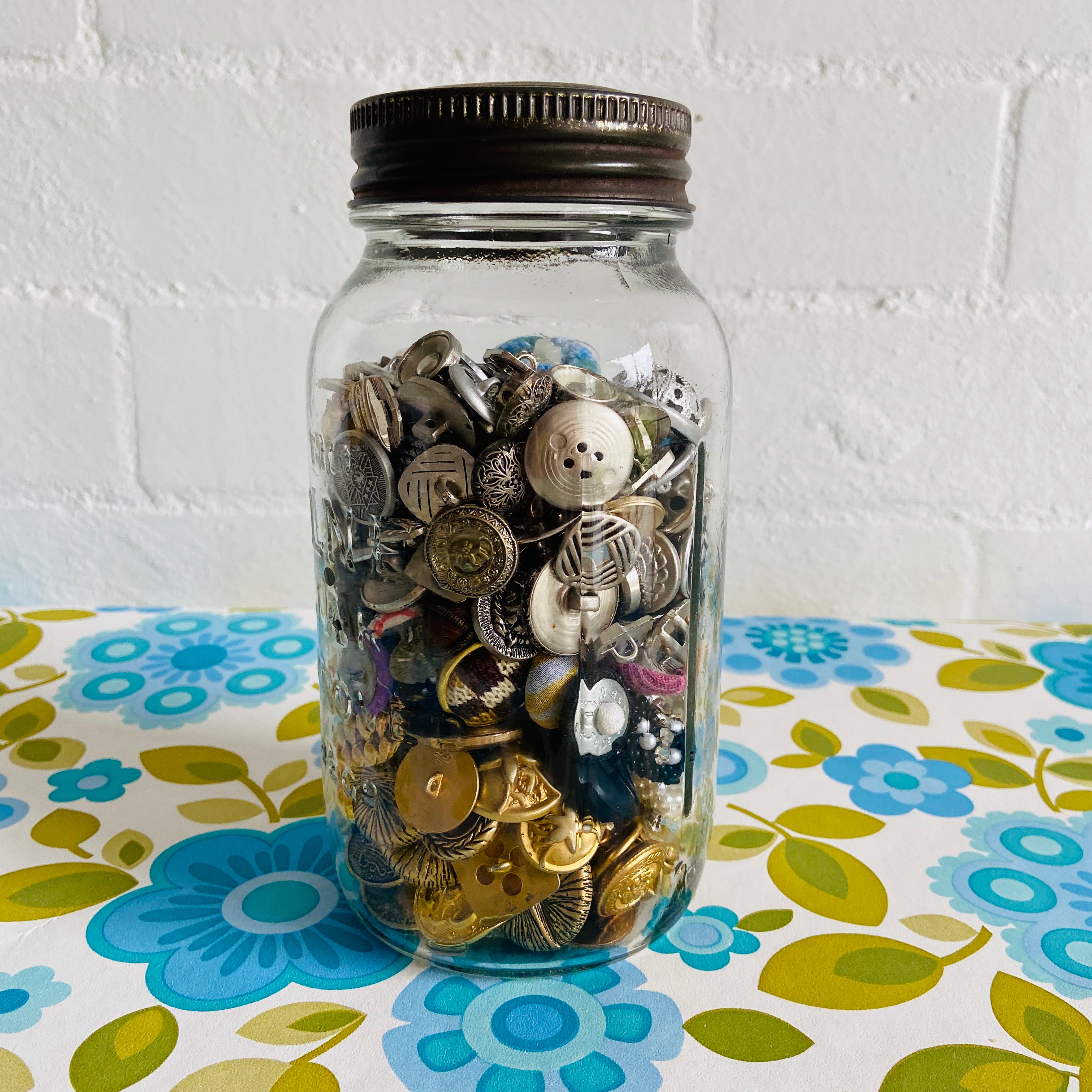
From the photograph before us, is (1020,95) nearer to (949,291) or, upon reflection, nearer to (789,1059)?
(949,291)

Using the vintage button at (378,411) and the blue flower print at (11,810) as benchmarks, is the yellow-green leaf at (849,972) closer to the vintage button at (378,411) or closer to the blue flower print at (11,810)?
the vintage button at (378,411)

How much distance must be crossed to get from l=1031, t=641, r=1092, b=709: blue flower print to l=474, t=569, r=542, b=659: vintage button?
0.56m

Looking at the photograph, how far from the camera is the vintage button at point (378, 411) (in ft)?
1.46

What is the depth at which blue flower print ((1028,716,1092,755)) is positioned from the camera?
0.73m

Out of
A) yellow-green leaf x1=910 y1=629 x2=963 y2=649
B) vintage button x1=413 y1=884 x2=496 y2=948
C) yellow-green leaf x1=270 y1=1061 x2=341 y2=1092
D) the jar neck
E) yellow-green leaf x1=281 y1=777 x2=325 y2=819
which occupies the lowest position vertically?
yellow-green leaf x1=270 y1=1061 x2=341 y2=1092

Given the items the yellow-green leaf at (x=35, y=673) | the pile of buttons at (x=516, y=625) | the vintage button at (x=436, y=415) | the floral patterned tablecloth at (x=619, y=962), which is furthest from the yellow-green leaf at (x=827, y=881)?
the yellow-green leaf at (x=35, y=673)

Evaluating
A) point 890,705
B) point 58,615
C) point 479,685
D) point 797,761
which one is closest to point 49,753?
point 58,615

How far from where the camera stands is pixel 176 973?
489 mm

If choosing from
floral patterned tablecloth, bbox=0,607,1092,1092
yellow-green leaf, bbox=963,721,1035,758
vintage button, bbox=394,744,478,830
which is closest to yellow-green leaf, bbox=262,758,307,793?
floral patterned tablecloth, bbox=0,607,1092,1092

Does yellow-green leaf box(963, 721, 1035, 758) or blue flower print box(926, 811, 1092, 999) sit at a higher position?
yellow-green leaf box(963, 721, 1035, 758)

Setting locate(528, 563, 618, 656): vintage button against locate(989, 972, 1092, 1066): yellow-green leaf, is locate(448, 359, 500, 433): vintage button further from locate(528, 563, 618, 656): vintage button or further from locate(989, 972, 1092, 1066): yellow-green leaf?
locate(989, 972, 1092, 1066): yellow-green leaf

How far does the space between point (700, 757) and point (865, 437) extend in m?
0.48

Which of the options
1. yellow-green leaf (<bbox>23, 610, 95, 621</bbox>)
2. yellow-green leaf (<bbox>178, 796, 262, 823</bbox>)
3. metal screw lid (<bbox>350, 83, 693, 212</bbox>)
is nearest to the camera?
metal screw lid (<bbox>350, 83, 693, 212</bbox>)

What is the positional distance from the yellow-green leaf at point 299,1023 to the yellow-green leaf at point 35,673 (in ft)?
1.50
